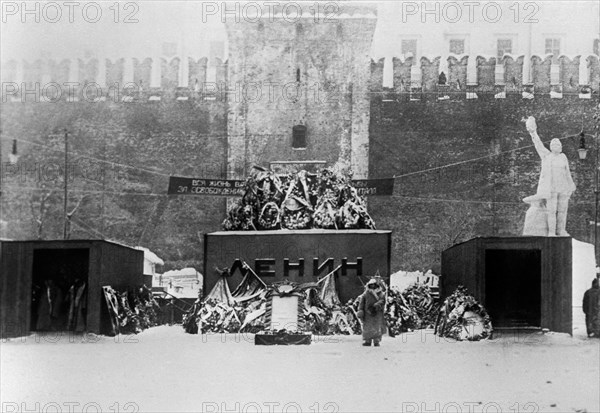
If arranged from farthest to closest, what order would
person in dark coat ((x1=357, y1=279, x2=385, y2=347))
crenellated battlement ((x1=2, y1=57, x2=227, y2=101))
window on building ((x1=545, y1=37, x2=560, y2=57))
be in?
1. crenellated battlement ((x1=2, y1=57, x2=227, y2=101))
2. window on building ((x1=545, y1=37, x2=560, y2=57))
3. person in dark coat ((x1=357, y1=279, x2=385, y2=347))

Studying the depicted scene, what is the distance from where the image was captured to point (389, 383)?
7805mm

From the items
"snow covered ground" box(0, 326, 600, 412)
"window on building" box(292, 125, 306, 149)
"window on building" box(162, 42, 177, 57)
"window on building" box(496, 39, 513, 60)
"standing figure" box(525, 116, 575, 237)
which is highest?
"window on building" box(496, 39, 513, 60)

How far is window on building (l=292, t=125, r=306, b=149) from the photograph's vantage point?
19000 mm

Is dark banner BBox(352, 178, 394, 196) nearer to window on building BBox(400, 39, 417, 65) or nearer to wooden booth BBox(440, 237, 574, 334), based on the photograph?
window on building BBox(400, 39, 417, 65)

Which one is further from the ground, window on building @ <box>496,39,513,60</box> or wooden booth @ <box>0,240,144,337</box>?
window on building @ <box>496,39,513,60</box>

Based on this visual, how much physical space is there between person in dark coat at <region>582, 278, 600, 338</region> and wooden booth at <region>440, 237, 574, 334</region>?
0.18 meters

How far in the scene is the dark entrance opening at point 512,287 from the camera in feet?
36.4

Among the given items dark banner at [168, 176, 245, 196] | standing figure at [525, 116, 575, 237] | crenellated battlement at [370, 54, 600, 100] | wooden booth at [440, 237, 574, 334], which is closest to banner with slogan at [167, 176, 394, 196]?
dark banner at [168, 176, 245, 196]

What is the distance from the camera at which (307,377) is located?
8.06 meters

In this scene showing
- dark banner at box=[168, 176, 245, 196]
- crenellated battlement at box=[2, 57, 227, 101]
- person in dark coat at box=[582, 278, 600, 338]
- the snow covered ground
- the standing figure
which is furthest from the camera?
dark banner at box=[168, 176, 245, 196]

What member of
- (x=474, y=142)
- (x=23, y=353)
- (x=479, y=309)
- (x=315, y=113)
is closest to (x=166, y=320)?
(x=23, y=353)

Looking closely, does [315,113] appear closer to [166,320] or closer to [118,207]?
[118,207]

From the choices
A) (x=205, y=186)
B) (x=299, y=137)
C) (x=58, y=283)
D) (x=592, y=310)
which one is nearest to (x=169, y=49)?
(x=205, y=186)

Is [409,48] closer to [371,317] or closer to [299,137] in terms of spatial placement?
[299,137]
